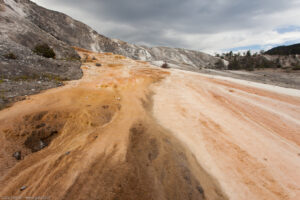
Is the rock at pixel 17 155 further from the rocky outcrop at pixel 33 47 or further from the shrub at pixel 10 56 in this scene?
the shrub at pixel 10 56

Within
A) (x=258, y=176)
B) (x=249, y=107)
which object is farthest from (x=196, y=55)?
(x=258, y=176)

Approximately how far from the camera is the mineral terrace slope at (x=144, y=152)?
238 cm

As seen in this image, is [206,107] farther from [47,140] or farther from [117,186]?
[47,140]

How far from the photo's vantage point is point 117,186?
2.30m

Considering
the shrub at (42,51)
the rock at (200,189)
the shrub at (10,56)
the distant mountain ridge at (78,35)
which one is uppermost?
the distant mountain ridge at (78,35)

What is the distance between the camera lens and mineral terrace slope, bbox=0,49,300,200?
238 centimetres

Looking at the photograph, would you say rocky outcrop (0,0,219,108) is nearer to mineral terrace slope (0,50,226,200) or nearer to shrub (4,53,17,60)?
shrub (4,53,17,60)

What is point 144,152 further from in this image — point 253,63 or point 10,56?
point 253,63

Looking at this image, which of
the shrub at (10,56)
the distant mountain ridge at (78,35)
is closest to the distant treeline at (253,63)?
the distant mountain ridge at (78,35)

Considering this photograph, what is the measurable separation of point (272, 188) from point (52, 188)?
4.27 metres

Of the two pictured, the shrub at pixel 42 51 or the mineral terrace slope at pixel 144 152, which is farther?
the shrub at pixel 42 51

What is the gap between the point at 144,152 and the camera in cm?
328

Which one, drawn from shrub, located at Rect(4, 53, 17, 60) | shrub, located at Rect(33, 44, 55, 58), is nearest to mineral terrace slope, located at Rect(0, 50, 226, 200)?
shrub, located at Rect(4, 53, 17, 60)

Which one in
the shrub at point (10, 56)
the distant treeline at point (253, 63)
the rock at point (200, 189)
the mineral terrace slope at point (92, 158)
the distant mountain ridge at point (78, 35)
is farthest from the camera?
the distant treeline at point (253, 63)
